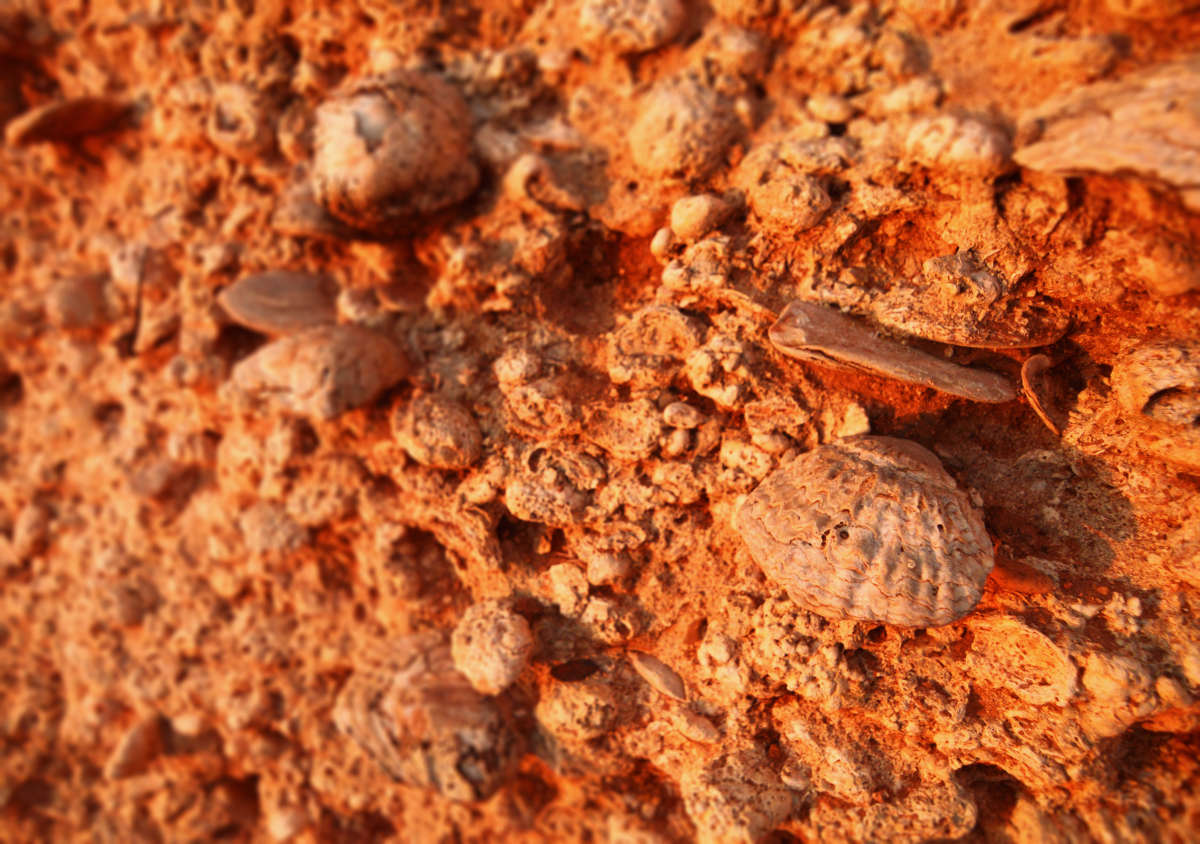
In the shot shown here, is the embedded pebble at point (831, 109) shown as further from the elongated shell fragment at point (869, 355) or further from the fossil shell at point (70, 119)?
the fossil shell at point (70, 119)

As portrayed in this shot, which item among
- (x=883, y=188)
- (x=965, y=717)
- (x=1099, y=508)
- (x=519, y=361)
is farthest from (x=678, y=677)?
(x=883, y=188)

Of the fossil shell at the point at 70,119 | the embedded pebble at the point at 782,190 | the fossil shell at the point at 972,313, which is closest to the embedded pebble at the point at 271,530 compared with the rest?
the fossil shell at the point at 70,119

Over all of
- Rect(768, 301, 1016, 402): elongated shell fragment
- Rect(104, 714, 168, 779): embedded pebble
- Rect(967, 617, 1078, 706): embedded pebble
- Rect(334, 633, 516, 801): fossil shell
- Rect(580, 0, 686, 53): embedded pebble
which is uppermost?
Rect(580, 0, 686, 53): embedded pebble

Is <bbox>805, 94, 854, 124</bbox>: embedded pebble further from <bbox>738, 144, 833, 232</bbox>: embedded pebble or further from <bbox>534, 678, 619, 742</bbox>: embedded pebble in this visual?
<bbox>534, 678, 619, 742</bbox>: embedded pebble

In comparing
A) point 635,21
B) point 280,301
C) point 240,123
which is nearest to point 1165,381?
point 635,21

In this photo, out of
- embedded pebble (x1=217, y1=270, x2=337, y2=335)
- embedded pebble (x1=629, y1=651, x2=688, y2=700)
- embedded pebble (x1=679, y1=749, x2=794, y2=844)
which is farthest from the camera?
embedded pebble (x1=217, y1=270, x2=337, y2=335)

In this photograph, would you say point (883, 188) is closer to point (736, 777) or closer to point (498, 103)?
point (498, 103)

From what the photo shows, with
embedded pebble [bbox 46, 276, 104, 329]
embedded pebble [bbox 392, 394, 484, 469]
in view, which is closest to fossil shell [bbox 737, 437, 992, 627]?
embedded pebble [bbox 392, 394, 484, 469]
